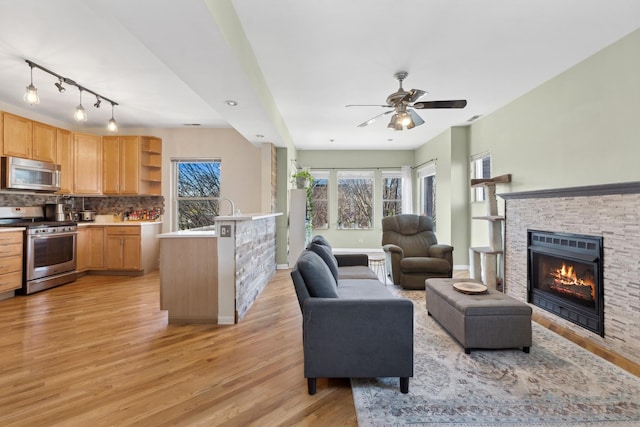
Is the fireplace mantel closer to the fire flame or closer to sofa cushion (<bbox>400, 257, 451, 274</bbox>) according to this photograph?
the fire flame

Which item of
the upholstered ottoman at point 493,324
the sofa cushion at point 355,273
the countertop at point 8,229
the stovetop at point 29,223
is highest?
the stovetop at point 29,223

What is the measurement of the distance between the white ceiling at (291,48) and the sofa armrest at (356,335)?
6.48ft

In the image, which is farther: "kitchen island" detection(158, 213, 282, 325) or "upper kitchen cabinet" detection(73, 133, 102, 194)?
"upper kitchen cabinet" detection(73, 133, 102, 194)

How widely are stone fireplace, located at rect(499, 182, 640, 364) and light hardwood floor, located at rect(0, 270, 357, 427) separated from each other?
7.53ft

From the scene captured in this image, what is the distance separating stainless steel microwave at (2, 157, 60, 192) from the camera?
4.09m

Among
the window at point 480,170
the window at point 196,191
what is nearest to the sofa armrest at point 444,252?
the window at point 480,170

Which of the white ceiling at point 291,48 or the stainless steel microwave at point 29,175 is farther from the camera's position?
the stainless steel microwave at point 29,175

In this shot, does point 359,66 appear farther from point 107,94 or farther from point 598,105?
point 107,94

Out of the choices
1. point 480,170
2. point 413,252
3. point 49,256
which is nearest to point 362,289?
point 413,252

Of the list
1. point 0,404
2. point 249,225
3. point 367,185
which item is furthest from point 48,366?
point 367,185

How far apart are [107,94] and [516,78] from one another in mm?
5155

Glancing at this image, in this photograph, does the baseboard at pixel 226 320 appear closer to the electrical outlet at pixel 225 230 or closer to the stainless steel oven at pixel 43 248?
the electrical outlet at pixel 225 230

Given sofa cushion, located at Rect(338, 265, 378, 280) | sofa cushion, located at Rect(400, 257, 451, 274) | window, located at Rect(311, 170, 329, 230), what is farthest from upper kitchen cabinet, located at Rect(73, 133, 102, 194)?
sofa cushion, located at Rect(400, 257, 451, 274)

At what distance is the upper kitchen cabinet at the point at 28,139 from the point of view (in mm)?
4105
